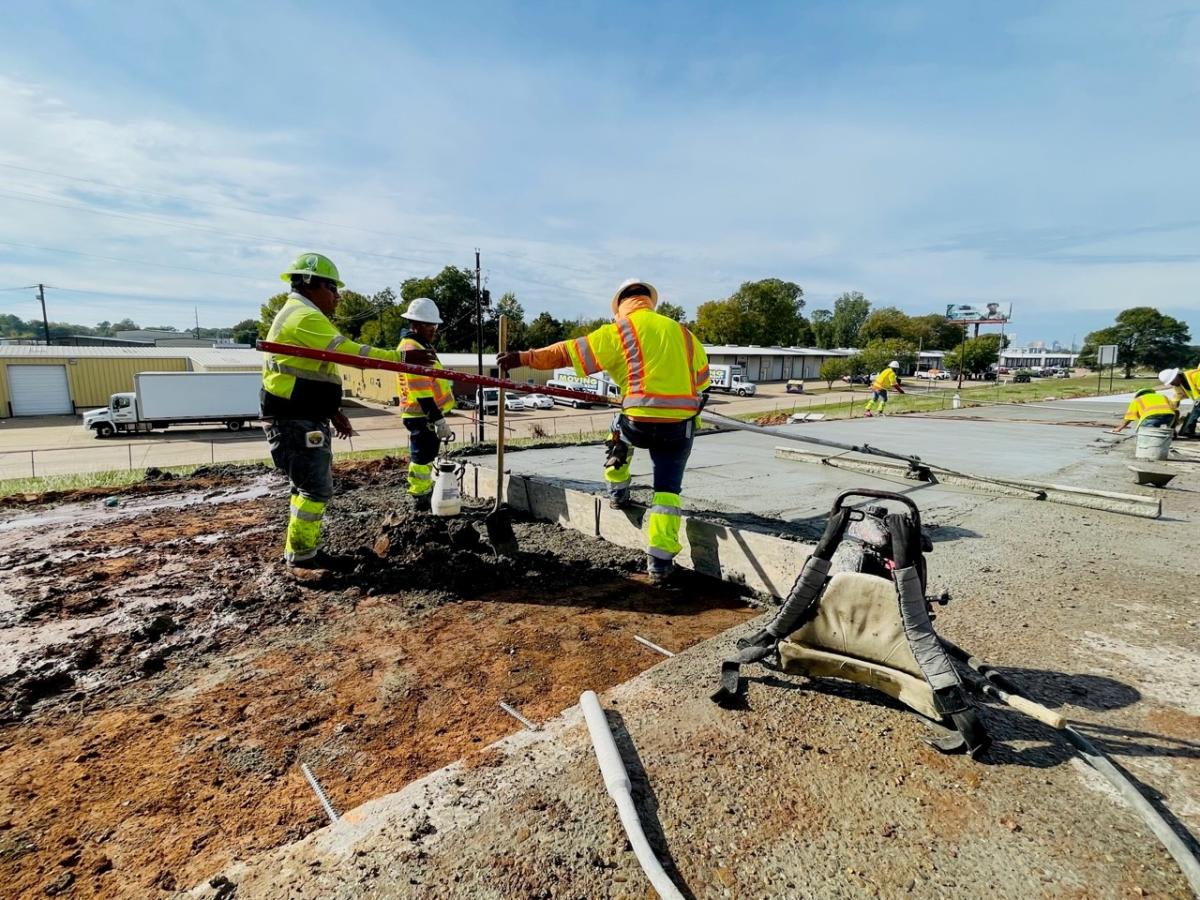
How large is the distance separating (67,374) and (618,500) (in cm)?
4118

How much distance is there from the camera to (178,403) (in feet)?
87.5

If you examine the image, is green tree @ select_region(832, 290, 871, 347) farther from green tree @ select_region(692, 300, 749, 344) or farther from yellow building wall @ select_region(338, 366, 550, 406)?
yellow building wall @ select_region(338, 366, 550, 406)

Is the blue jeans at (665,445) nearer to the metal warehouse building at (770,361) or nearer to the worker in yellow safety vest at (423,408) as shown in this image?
the worker in yellow safety vest at (423,408)

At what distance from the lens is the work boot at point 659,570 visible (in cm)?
397

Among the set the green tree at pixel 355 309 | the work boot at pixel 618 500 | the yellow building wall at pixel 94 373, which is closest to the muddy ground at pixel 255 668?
the work boot at pixel 618 500

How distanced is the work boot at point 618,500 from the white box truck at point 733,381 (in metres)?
46.8

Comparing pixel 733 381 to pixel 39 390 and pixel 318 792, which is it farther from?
pixel 318 792

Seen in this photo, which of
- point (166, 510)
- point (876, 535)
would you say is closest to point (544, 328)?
point (166, 510)

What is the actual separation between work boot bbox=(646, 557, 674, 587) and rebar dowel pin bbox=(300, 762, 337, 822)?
2.32 metres

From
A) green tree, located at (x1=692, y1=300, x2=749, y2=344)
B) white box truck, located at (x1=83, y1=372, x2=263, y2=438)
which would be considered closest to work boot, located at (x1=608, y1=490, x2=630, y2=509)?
white box truck, located at (x1=83, y1=372, x2=263, y2=438)

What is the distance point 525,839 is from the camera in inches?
70.7

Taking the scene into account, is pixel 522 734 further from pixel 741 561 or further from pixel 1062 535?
pixel 1062 535

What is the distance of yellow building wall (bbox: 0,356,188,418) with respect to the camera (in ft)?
Result: 105

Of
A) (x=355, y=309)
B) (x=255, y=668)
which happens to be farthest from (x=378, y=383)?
(x=255, y=668)
